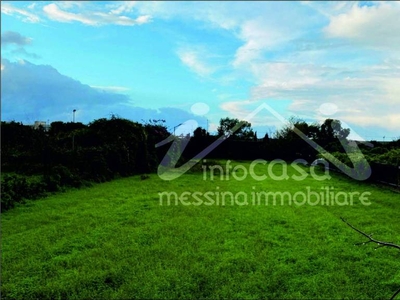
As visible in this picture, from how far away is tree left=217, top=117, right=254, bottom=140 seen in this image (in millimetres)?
25269

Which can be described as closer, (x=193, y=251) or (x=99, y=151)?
(x=193, y=251)

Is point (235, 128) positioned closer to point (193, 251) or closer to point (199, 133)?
point (199, 133)

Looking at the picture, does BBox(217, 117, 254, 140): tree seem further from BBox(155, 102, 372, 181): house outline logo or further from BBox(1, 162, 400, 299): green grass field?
BBox(1, 162, 400, 299): green grass field

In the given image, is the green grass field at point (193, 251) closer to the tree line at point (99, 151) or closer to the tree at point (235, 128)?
the tree line at point (99, 151)

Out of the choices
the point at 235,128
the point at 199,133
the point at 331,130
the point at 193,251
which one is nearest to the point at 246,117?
the point at 199,133

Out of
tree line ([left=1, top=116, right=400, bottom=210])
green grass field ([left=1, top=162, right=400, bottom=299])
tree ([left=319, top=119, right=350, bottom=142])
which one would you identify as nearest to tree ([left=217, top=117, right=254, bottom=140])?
tree line ([left=1, top=116, right=400, bottom=210])

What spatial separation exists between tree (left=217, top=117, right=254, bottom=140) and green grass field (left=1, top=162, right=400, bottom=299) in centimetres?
1719

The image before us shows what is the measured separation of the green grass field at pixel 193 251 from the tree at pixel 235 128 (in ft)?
56.4

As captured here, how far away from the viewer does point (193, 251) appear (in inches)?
184

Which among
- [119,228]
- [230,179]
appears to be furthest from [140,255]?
[230,179]

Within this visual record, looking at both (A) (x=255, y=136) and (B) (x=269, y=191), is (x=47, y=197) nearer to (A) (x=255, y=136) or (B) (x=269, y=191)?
(B) (x=269, y=191)

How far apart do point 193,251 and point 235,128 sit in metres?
22.5

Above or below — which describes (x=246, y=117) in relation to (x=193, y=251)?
above

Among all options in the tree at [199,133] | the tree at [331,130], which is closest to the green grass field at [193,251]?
the tree at [331,130]
